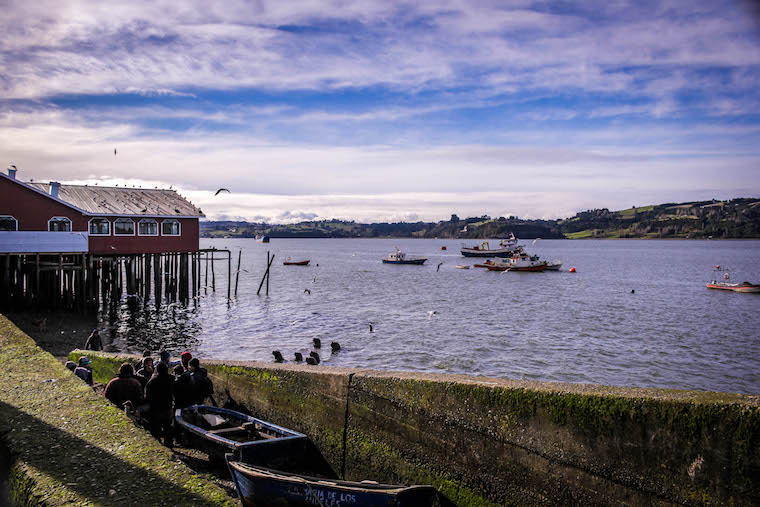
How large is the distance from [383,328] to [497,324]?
8306 mm

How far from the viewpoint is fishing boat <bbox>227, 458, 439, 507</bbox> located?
20.5 ft

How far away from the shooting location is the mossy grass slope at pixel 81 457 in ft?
17.0

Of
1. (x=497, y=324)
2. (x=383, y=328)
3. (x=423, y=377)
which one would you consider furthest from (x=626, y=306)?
(x=423, y=377)

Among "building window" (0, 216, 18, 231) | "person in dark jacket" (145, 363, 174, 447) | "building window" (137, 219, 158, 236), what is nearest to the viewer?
"person in dark jacket" (145, 363, 174, 447)

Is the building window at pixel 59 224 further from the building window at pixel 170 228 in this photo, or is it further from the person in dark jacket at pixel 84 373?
the person in dark jacket at pixel 84 373

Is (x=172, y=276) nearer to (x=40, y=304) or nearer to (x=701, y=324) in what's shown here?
(x=40, y=304)

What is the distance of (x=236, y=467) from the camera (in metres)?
7.22

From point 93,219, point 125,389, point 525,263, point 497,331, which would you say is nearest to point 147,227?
point 93,219

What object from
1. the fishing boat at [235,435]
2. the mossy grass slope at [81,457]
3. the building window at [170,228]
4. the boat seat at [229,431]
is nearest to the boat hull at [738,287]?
the building window at [170,228]

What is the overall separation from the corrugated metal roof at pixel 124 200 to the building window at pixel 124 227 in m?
0.68

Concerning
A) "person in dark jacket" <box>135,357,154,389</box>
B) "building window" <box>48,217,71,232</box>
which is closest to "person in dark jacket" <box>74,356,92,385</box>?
"person in dark jacket" <box>135,357,154,389</box>

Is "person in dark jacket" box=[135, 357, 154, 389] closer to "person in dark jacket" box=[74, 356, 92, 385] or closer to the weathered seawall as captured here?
"person in dark jacket" box=[74, 356, 92, 385]

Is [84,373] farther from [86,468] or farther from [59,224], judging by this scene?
[59,224]

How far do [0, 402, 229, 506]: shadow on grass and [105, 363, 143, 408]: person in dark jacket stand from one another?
317 centimetres
